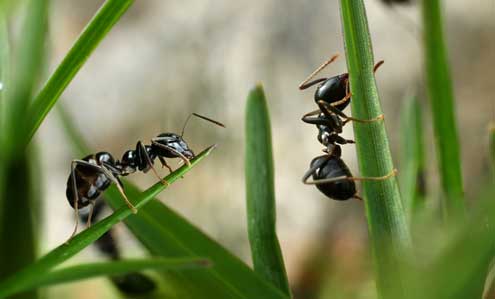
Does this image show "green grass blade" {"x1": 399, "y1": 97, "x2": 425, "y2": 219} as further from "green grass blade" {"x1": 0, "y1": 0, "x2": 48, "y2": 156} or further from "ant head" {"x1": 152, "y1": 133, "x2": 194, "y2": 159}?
"green grass blade" {"x1": 0, "y1": 0, "x2": 48, "y2": 156}

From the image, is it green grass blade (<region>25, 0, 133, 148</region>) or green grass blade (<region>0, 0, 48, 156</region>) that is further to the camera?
green grass blade (<region>25, 0, 133, 148</region>)

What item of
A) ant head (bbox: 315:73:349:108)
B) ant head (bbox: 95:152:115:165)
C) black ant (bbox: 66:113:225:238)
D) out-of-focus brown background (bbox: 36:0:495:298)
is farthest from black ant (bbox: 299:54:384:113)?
out-of-focus brown background (bbox: 36:0:495:298)

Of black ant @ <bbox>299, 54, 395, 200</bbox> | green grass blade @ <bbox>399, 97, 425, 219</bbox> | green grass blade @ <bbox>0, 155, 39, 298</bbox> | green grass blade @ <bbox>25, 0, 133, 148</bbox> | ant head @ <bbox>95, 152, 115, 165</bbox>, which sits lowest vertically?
green grass blade @ <bbox>399, 97, 425, 219</bbox>

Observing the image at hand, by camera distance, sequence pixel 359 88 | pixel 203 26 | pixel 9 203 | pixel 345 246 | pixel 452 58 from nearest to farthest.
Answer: pixel 9 203
pixel 359 88
pixel 345 246
pixel 452 58
pixel 203 26

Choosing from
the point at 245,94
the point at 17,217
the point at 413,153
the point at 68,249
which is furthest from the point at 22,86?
the point at 245,94

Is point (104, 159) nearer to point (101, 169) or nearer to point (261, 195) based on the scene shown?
point (101, 169)

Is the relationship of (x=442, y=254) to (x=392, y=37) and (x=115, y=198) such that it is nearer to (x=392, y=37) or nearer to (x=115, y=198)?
(x=115, y=198)

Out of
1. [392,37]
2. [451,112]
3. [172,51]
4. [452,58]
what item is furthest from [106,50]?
[451,112]
